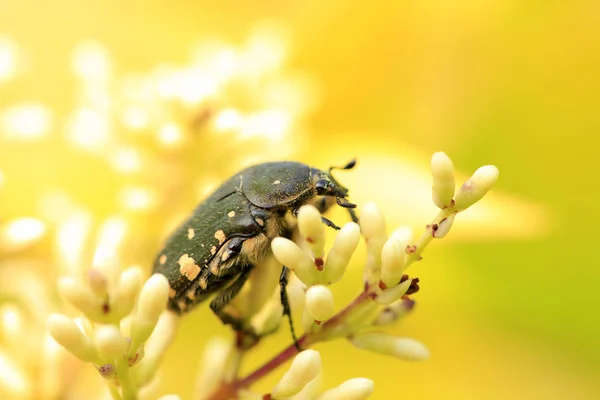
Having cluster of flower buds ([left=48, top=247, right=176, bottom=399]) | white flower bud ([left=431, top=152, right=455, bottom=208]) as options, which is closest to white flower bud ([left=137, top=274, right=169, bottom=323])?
cluster of flower buds ([left=48, top=247, right=176, bottom=399])

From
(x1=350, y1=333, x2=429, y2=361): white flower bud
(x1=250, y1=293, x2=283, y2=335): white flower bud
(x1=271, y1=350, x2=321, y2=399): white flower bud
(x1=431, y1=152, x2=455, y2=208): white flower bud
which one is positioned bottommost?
(x1=271, y1=350, x2=321, y2=399): white flower bud

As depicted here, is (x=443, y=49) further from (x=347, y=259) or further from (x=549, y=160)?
(x=347, y=259)

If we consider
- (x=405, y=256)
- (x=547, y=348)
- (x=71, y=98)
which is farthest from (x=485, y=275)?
(x=71, y=98)

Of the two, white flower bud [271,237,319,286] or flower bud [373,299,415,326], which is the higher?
white flower bud [271,237,319,286]

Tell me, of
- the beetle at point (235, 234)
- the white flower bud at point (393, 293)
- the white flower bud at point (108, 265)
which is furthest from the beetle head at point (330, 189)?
the white flower bud at point (108, 265)

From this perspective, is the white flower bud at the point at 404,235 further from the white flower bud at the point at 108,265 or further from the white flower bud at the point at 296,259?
the white flower bud at the point at 108,265

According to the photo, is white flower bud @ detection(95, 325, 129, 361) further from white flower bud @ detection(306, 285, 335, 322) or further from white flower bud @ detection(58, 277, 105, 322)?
white flower bud @ detection(306, 285, 335, 322)

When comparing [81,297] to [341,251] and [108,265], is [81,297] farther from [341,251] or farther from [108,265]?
[341,251]

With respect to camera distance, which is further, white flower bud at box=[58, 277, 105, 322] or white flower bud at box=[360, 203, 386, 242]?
white flower bud at box=[360, 203, 386, 242]

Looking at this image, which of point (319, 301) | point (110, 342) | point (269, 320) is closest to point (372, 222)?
point (319, 301)
